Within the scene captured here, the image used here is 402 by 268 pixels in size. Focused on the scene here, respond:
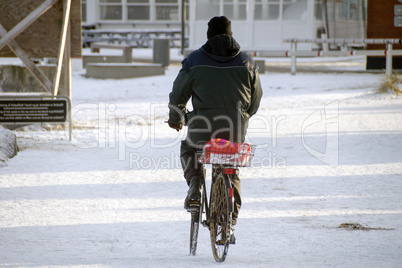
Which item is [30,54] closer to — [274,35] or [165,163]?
[165,163]

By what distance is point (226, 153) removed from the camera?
4441 mm

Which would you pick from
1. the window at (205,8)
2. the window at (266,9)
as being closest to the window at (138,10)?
the window at (205,8)

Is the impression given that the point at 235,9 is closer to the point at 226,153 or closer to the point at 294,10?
the point at 294,10

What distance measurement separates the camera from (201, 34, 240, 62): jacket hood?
15.4 ft

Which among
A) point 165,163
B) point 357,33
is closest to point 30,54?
point 165,163

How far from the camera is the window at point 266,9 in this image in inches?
1082

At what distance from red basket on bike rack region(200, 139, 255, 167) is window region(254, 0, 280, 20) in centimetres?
2358

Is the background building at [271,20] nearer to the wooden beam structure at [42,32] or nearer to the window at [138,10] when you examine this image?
the window at [138,10]

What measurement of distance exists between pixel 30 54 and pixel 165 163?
3.86 metres

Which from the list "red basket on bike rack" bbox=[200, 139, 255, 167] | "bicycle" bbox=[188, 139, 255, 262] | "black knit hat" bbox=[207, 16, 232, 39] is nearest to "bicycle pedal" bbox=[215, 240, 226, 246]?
"bicycle" bbox=[188, 139, 255, 262]

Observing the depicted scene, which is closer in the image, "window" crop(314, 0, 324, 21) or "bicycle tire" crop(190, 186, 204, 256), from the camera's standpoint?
"bicycle tire" crop(190, 186, 204, 256)

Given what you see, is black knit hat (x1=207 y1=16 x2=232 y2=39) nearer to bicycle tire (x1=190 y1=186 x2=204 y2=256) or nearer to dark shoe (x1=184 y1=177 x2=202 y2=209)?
dark shoe (x1=184 y1=177 x2=202 y2=209)

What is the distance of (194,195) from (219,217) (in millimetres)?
238

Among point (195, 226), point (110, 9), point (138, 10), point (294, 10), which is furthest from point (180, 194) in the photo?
point (138, 10)
